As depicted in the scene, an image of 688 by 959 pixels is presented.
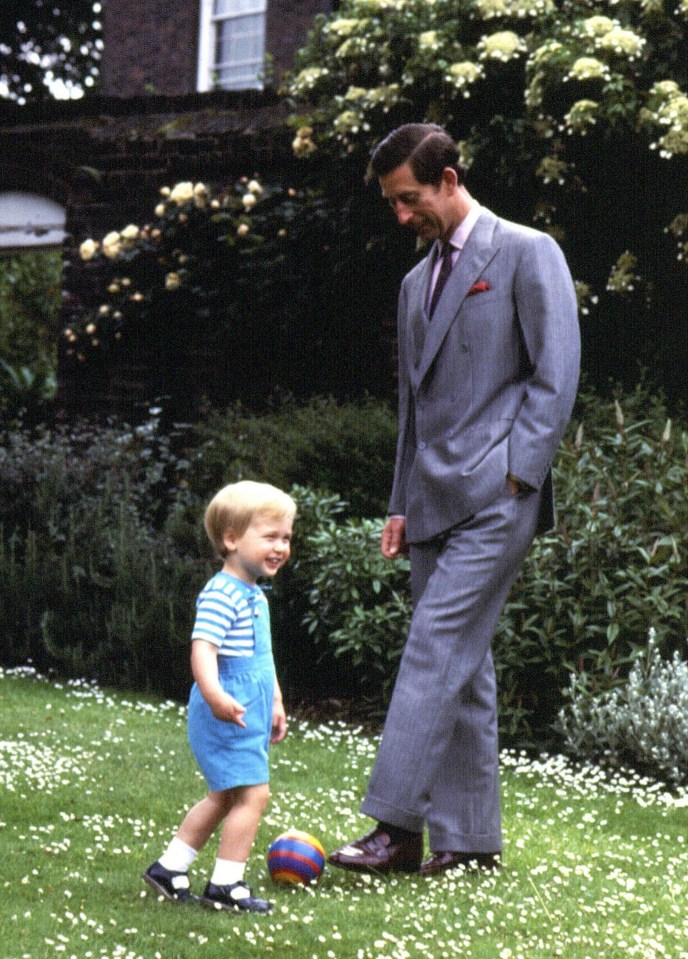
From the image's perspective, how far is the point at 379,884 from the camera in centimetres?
402

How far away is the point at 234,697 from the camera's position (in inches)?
148

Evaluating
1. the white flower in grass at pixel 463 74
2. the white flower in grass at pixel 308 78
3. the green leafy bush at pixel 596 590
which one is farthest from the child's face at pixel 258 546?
the white flower in grass at pixel 308 78

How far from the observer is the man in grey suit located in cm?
407

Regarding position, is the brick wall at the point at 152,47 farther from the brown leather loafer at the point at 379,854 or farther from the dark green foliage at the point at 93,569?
the brown leather loafer at the point at 379,854

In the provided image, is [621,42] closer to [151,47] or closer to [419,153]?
[419,153]

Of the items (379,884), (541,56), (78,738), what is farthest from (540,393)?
(541,56)

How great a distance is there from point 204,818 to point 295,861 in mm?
325

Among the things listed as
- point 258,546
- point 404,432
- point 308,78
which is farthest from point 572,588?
point 308,78

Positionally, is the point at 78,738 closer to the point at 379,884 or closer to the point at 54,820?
the point at 54,820

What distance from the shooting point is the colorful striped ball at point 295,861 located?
3.98m

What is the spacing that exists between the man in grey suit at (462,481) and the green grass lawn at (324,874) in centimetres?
22

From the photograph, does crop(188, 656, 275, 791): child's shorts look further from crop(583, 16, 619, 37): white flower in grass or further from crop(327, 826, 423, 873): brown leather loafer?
crop(583, 16, 619, 37): white flower in grass

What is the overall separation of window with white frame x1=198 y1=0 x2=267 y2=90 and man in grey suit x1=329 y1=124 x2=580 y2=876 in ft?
32.6

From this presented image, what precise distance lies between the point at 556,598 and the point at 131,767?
205 centimetres
